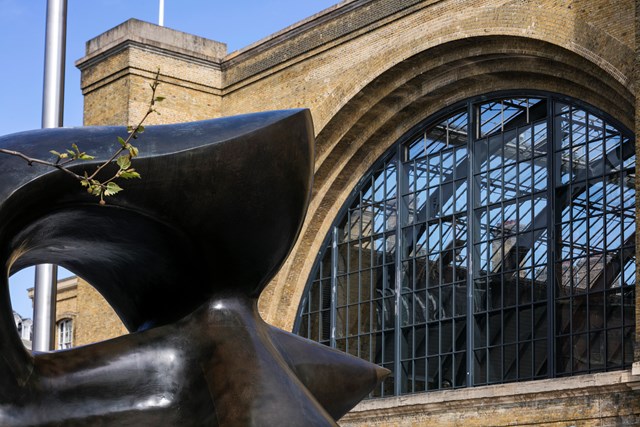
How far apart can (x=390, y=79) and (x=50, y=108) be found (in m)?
16.5

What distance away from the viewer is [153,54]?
27859 mm

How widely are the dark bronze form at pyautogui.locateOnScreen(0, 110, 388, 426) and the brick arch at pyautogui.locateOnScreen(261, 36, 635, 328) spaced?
14701 millimetres

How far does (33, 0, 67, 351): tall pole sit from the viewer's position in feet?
26.5

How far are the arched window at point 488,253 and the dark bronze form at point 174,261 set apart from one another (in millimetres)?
14739

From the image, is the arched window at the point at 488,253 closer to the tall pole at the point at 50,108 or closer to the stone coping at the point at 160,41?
the stone coping at the point at 160,41

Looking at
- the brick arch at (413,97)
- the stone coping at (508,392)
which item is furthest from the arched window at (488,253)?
the stone coping at (508,392)

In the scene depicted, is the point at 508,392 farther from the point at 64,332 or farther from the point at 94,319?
the point at 64,332

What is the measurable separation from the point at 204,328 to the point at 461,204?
17.8m

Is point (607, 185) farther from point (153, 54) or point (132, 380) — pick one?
point (132, 380)

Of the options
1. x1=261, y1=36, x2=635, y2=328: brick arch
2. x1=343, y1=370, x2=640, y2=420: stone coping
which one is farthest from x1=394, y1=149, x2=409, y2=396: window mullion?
x1=343, y1=370, x2=640, y2=420: stone coping

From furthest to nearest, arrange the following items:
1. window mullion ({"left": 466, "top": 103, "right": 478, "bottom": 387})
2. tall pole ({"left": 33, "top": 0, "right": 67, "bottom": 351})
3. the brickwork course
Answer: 1. window mullion ({"left": 466, "top": 103, "right": 478, "bottom": 387})
2. the brickwork course
3. tall pole ({"left": 33, "top": 0, "right": 67, "bottom": 351})

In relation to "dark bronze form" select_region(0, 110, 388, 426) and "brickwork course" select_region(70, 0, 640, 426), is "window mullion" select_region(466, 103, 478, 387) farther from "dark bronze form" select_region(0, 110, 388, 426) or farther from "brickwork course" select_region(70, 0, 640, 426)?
"dark bronze form" select_region(0, 110, 388, 426)

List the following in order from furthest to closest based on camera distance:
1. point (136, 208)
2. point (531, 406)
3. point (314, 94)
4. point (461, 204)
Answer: point (314, 94)
point (461, 204)
point (531, 406)
point (136, 208)

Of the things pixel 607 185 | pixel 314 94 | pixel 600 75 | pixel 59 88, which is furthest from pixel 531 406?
pixel 59 88
